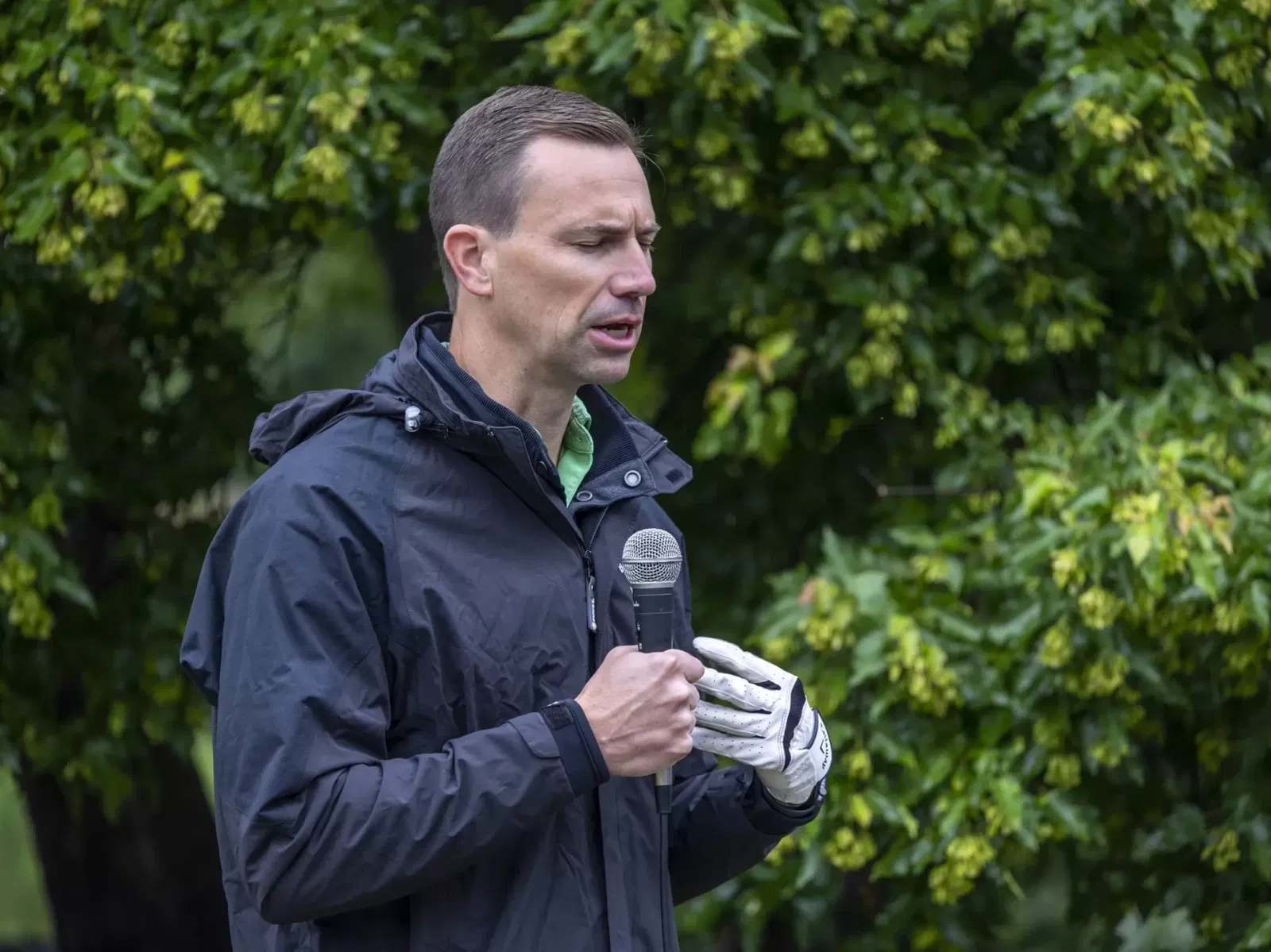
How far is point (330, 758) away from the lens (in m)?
2.08

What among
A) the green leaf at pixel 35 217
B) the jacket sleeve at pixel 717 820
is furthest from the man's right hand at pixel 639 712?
the green leaf at pixel 35 217

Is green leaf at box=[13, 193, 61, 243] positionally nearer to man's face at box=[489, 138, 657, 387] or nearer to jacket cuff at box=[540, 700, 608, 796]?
man's face at box=[489, 138, 657, 387]

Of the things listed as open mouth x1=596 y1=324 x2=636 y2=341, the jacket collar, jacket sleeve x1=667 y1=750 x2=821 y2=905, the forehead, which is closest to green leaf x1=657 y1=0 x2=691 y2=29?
the jacket collar

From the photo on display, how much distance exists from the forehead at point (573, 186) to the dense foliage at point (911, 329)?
1.55m

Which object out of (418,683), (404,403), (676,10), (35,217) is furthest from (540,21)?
(418,683)

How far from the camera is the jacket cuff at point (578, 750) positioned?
2.14 metres

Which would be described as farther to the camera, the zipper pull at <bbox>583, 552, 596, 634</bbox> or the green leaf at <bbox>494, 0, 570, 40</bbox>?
the green leaf at <bbox>494, 0, 570, 40</bbox>

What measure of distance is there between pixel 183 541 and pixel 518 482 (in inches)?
114

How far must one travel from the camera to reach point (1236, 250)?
422cm

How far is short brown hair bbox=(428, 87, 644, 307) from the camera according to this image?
8.07 ft

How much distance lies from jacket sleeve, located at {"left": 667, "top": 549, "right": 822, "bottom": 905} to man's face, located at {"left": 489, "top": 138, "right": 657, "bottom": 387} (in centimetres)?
51

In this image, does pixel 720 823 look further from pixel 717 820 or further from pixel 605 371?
pixel 605 371

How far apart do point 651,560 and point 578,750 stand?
317 mm

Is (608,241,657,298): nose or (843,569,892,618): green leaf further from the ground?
(608,241,657,298): nose
